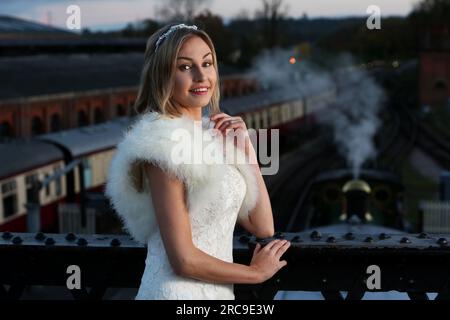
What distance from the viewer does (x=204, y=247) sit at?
8.01ft

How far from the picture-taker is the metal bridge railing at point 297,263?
2.87 metres

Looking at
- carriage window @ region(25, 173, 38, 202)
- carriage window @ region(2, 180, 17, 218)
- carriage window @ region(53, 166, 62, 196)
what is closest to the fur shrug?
carriage window @ region(2, 180, 17, 218)

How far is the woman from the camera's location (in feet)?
7.71

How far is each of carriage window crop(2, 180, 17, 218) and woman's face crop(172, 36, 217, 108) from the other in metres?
13.3

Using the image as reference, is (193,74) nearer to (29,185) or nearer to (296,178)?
(29,185)

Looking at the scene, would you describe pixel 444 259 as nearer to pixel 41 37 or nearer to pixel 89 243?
pixel 89 243

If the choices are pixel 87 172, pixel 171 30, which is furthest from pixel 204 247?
pixel 87 172

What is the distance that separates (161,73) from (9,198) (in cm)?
1366

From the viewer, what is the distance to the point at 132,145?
2.46m

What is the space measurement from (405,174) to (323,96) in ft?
40.2

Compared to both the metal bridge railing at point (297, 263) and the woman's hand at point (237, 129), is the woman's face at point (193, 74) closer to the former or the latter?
the woman's hand at point (237, 129)

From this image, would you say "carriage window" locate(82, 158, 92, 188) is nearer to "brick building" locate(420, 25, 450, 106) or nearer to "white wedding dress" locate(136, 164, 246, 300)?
"white wedding dress" locate(136, 164, 246, 300)
